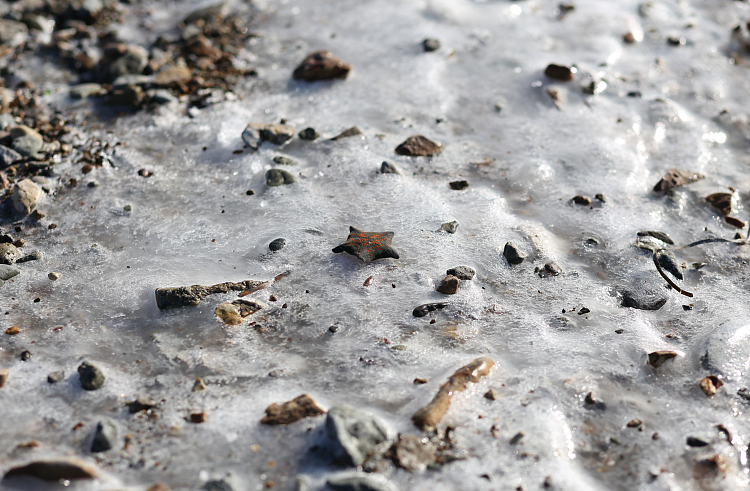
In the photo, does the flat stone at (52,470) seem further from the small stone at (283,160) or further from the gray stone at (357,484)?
the small stone at (283,160)

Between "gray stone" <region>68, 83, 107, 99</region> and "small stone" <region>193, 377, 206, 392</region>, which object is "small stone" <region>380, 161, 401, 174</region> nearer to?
"small stone" <region>193, 377, 206, 392</region>

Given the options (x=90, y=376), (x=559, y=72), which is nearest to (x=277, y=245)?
(x=90, y=376)

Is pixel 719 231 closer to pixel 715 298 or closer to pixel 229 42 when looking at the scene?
pixel 715 298

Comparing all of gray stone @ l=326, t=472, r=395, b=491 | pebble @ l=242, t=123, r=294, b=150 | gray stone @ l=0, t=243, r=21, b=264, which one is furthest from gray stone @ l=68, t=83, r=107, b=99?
gray stone @ l=326, t=472, r=395, b=491

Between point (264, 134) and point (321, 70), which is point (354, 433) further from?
point (321, 70)

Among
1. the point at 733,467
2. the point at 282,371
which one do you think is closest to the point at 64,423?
the point at 282,371

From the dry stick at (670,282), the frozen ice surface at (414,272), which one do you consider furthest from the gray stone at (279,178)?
the dry stick at (670,282)

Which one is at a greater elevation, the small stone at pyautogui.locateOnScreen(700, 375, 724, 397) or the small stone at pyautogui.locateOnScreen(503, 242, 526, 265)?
the small stone at pyautogui.locateOnScreen(503, 242, 526, 265)
